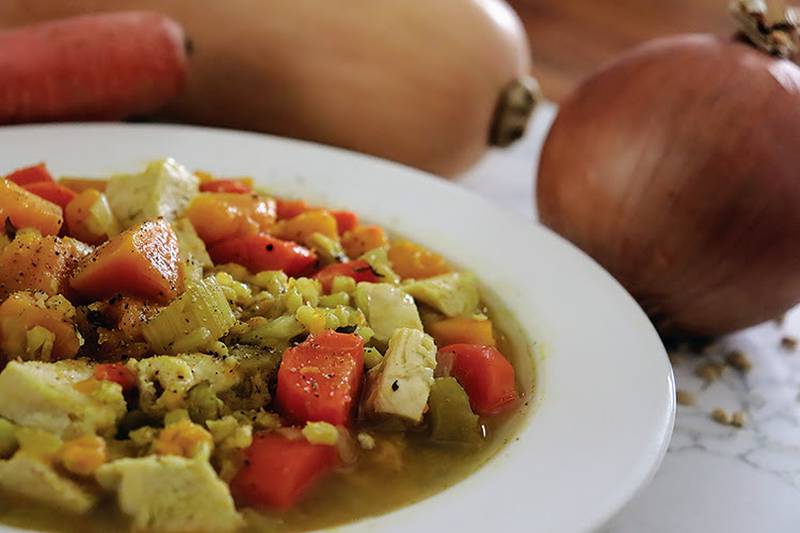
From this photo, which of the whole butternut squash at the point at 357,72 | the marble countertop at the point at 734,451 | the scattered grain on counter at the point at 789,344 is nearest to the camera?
the marble countertop at the point at 734,451

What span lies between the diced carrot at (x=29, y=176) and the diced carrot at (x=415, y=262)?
0.90 metres

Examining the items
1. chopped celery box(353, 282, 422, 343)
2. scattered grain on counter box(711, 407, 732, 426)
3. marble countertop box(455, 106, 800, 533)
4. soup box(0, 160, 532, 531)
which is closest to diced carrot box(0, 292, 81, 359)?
soup box(0, 160, 532, 531)

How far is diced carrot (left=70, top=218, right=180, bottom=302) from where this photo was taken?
6.61 feet

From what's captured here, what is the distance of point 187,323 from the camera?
199cm

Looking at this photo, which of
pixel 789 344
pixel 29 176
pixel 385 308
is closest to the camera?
pixel 385 308

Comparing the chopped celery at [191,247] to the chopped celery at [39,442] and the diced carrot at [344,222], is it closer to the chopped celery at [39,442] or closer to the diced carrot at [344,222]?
the diced carrot at [344,222]

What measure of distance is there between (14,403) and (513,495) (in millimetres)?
880

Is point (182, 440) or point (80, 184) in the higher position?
point (182, 440)

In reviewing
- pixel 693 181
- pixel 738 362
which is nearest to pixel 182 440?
pixel 693 181

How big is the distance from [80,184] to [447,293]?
1.06 metres

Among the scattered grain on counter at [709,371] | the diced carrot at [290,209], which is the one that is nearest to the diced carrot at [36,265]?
the diced carrot at [290,209]

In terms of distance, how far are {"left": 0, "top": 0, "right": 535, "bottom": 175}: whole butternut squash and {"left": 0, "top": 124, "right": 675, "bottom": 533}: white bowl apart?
0.56 m

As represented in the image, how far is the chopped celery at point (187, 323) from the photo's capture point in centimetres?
198

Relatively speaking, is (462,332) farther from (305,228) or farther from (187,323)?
(187,323)
